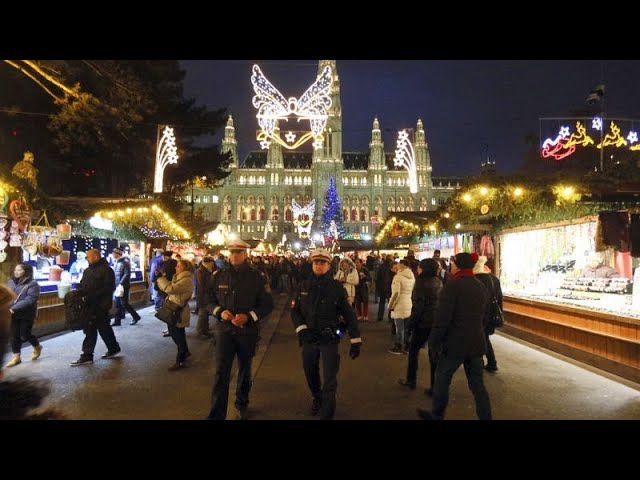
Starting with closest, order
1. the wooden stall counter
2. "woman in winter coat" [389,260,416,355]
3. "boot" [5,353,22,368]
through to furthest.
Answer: the wooden stall counter
"boot" [5,353,22,368]
"woman in winter coat" [389,260,416,355]

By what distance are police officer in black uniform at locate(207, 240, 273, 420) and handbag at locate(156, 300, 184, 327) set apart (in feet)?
7.51

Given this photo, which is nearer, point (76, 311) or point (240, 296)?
point (240, 296)

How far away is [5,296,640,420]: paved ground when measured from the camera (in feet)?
15.9

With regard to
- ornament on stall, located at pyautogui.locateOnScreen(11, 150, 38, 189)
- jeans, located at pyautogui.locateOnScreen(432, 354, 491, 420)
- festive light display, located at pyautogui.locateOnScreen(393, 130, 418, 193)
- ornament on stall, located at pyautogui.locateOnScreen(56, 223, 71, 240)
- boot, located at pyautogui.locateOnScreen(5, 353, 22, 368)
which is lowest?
boot, located at pyautogui.locateOnScreen(5, 353, 22, 368)

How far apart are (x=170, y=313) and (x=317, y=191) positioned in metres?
81.6

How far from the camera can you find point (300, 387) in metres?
5.82

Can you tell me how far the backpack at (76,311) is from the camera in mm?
7078

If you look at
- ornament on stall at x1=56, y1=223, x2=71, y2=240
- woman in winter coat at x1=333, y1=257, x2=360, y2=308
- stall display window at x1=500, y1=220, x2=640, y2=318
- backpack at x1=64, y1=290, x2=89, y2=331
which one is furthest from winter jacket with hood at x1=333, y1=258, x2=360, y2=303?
ornament on stall at x1=56, y1=223, x2=71, y2=240

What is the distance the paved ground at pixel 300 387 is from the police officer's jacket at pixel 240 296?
0.96m

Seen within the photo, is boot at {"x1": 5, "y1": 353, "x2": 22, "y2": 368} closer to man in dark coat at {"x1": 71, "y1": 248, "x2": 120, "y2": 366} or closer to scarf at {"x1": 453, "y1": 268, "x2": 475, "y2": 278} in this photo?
man in dark coat at {"x1": 71, "y1": 248, "x2": 120, "y2": 366}

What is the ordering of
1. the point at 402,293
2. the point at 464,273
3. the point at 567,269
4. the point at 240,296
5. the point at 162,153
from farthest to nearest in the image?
1. the point at 162,153
2. the point at 567,269
3. the point at 402,293
4. the point at 240,296
5. the point at 464,273

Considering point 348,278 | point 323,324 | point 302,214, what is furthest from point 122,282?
point 302,214

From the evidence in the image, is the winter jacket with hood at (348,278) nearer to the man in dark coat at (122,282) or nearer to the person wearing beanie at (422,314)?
the man in dark coat at (122,282)

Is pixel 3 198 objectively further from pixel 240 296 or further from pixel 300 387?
pixel 300 387
